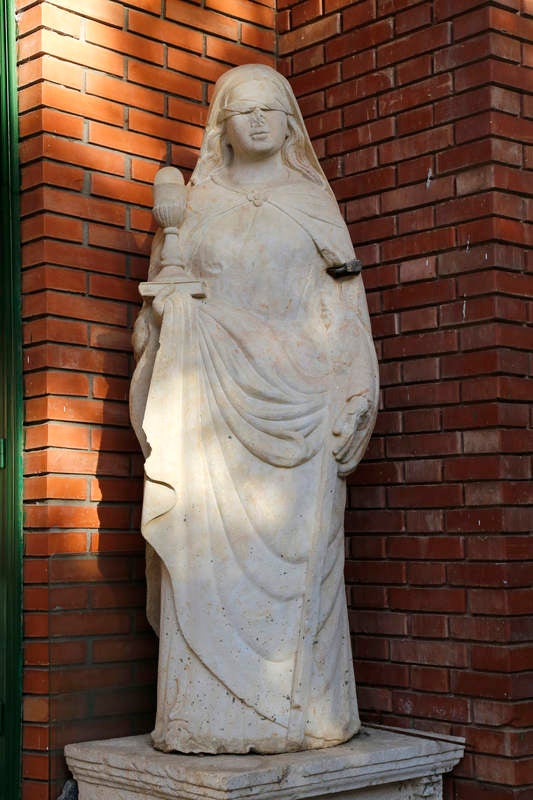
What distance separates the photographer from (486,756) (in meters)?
4.10

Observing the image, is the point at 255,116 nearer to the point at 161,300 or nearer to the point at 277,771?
the point at 161,300

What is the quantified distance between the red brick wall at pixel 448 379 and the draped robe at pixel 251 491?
0.39 m

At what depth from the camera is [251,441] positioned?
3.91m

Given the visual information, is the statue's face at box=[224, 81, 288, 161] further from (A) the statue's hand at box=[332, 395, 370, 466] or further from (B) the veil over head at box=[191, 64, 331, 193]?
(A) the statue's hand at box=[332, 395, 370, 466]

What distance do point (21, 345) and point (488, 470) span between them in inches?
64.0

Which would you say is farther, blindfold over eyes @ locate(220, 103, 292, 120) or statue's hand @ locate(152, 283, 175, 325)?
blindfold over eyes @ locate(220, 103, 292, 120)

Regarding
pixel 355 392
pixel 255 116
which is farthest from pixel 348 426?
pixel 255 116

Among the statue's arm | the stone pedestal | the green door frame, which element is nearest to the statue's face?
the statue's arm

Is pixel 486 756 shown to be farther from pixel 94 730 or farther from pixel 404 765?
pixel 94 730

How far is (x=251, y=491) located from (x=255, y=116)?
1.24m

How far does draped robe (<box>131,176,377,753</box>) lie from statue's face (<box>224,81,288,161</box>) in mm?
264

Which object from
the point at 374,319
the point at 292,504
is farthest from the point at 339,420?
the point at 374,319

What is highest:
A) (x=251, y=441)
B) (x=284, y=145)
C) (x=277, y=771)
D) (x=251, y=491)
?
(x=284, y=145)

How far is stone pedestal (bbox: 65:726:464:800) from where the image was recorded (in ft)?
11.7
